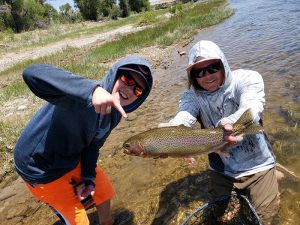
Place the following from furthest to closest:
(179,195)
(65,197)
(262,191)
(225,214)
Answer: (179,195)
(225,214)
(262,191)
(65,197)

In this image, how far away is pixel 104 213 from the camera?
4496mm

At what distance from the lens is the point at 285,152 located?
18.3 ft

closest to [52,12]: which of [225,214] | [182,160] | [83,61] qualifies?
[83,61]

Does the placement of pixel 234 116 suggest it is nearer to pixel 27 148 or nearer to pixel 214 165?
pixel 214 165

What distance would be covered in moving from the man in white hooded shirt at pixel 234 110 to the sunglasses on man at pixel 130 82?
0.78m

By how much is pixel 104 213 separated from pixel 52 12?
7819 cm

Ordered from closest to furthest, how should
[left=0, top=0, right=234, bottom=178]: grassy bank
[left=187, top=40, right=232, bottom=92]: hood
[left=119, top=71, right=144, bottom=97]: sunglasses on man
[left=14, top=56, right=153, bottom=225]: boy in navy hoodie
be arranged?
[left=14, top=56, right=153, bottom=225]: boy in navy hoodie → [left=119, top=71, right=144, bottom=97]: sunglasses on man → [left=187, top=40, right=232, bottom=92]: hood → [left=0, top=0, right=234, bottom=178]: grassy bank

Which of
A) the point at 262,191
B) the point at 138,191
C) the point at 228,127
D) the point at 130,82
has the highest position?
the point at 130,82

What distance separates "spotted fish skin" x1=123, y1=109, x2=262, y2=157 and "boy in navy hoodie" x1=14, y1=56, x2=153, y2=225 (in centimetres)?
32

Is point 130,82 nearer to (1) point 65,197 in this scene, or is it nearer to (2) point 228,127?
(2) point 228,127

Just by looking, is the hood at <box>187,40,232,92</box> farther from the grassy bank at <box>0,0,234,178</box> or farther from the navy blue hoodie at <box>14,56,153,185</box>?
the grassy bank at <box>0,0,234,178</box>

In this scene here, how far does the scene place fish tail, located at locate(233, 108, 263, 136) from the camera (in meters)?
3.31

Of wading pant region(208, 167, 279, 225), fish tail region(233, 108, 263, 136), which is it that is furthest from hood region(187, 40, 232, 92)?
wading pant region(208, 167, 279, 225)

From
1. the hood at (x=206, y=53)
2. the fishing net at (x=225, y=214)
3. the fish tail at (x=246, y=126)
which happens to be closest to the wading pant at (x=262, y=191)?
the fishing net at (x=225, y=214)
